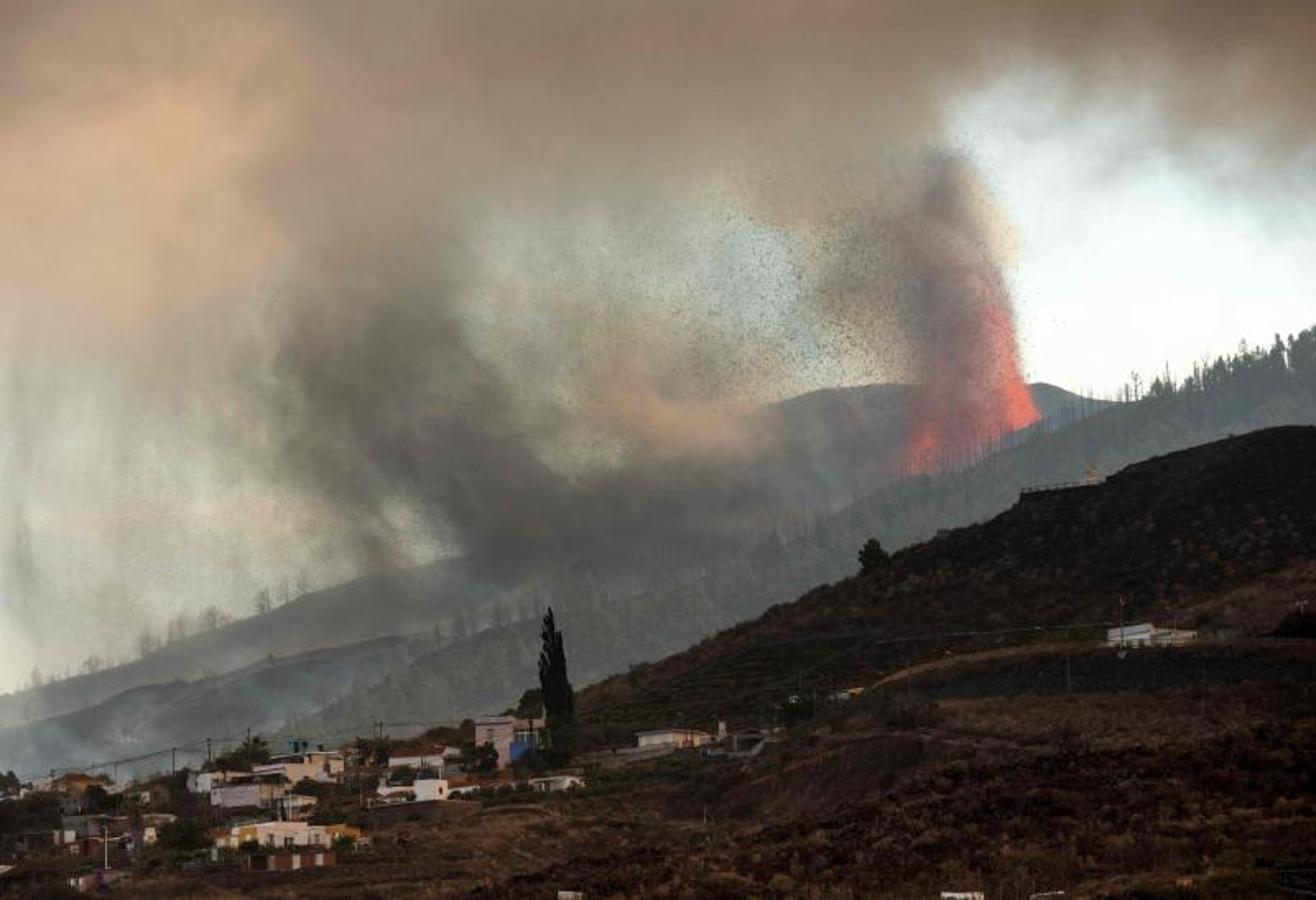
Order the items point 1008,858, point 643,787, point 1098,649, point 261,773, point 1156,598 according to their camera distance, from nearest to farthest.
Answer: point 1008,858
point 1098,649
point 643,787
point 1156,598
point 261,773

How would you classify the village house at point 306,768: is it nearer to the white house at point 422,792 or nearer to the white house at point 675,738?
the white house at point 422,792

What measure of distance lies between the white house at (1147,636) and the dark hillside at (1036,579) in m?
10.2

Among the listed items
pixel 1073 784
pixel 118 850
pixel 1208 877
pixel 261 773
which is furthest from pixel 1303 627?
pixel 261 773

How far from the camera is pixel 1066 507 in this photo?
170m

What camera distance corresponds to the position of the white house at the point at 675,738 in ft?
439

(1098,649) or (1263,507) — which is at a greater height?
(1263,507)

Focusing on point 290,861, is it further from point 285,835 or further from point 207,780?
point 207,780

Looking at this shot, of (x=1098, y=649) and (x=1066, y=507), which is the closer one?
(x=1098, y=649)

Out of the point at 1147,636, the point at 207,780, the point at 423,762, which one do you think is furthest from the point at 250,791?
the point at 1147,636

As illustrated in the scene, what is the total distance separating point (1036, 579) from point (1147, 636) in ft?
133

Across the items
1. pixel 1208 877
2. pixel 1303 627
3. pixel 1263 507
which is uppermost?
pixel 1263 507

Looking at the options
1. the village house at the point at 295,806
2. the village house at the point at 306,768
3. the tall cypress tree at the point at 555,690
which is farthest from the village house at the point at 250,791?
the tall cypress tree at the point at 555,690

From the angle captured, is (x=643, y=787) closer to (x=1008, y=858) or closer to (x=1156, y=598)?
(x=1156, y=598)

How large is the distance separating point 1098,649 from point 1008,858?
53525 mm
